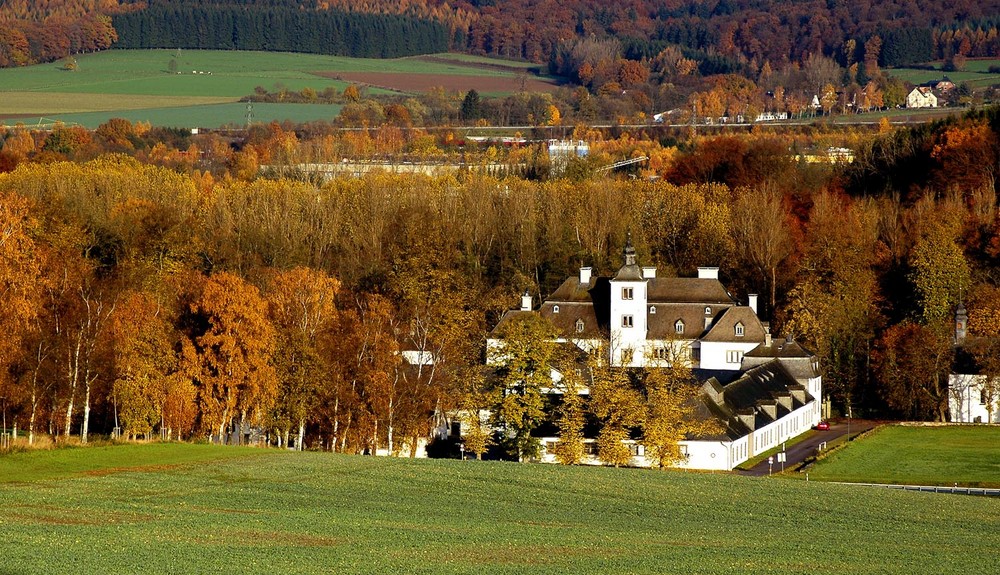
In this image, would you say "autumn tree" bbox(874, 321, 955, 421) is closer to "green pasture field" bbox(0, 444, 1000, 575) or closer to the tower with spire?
the tower with spire

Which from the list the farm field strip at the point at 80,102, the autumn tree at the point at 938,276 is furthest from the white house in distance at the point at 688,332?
the farm field strip at the point at 80,102

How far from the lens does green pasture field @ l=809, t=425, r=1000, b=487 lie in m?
62.0

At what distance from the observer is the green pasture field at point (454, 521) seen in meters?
32.7

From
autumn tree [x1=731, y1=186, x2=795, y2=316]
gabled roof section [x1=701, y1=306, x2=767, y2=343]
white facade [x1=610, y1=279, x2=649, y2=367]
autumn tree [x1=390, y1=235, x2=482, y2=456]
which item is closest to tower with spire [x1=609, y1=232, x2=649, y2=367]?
white facade [x1=610, y1=279, x2=649, y2=367]

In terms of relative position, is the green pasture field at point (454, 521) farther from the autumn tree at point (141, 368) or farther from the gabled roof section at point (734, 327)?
the gabled roof section at point (734, 327)

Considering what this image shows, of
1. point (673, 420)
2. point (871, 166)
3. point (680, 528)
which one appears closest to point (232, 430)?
point (673, 420)

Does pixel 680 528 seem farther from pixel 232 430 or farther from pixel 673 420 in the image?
pixel 232 430

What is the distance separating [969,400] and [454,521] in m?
45.4

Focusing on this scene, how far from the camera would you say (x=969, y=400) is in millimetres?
78688

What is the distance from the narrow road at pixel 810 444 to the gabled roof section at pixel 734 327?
223 inches

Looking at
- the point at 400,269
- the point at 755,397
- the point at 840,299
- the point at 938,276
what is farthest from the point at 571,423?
the point at 938,276

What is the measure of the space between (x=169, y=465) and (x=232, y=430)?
807 inches

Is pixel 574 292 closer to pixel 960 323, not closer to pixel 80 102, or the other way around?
pixel 960 323

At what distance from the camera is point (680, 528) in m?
40.3
